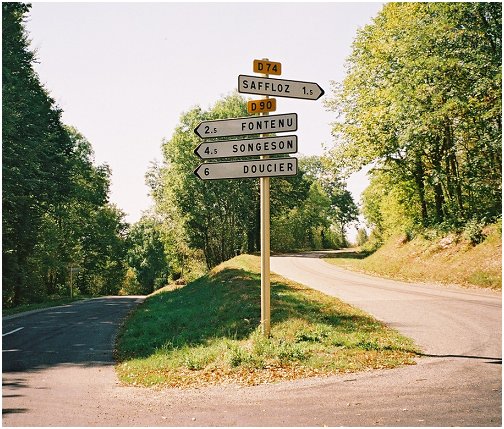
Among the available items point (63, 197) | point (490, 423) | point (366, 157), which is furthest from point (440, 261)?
point (63, 197)

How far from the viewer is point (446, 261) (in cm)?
2322

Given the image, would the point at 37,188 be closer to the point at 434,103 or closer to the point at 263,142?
the point at 263,142

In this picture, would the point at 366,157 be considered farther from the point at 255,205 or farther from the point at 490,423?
the point at 490,423

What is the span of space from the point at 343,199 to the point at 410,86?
70171 mm

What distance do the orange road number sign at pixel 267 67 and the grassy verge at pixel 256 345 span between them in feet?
16.9

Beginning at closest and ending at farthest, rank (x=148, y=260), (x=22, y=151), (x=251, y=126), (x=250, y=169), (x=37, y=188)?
(x=250, y=169) < (x=251, y=126) < (x=22, y=151) < (x=37, y=188) < (x=148, y=260)

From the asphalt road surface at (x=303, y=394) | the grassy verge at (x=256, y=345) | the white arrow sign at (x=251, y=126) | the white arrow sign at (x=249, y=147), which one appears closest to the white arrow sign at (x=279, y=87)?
Result: the white arrow sign at (x=251, y=126)

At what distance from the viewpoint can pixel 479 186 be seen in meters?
22.5

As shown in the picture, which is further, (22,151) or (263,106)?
(22,151)

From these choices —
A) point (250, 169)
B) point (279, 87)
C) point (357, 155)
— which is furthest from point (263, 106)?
point (357, 155)

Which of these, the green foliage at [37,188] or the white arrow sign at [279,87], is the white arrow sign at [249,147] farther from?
the green foliage at [37,188]

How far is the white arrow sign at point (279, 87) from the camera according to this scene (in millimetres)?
8689

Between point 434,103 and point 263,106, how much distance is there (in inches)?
668

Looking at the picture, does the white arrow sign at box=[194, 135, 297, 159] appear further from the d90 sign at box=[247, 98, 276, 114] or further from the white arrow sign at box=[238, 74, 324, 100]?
the white arrow sign at box=[238, 74, 324, 100]
